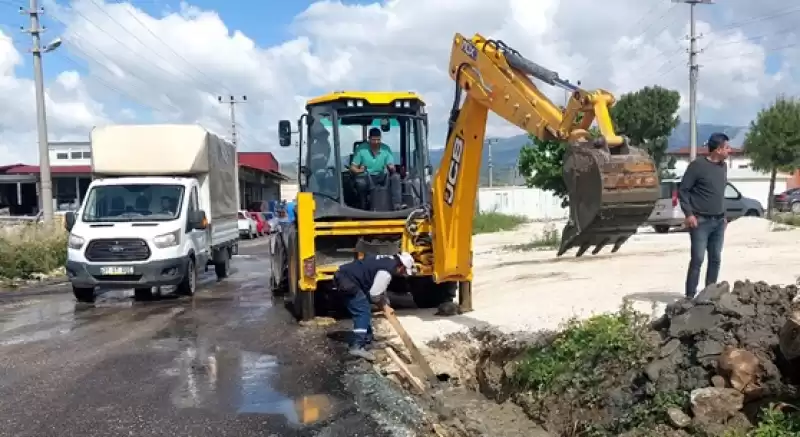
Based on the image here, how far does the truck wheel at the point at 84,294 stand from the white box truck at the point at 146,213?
0.06 feet

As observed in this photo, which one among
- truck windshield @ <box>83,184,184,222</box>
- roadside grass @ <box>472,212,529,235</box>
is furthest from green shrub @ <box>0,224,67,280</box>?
roadside grass @ <box>472,212,529,235</box>

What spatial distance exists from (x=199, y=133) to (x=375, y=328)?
7.11 m

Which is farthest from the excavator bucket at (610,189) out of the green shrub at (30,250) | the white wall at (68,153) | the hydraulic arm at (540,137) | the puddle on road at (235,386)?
the white wall at (68,153)

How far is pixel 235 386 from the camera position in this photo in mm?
7848

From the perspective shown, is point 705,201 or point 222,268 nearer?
point 705,201

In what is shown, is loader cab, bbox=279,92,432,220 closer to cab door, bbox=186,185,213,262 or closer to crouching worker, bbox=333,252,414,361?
crouching worker, bbox=333,252,414,361

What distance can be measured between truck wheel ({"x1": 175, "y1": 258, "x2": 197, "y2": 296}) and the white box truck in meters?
0.02

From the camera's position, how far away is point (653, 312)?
814 centimetres

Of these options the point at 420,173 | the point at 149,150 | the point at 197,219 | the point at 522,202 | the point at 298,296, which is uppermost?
the point at 149,150

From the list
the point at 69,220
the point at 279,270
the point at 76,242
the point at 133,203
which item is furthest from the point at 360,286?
the point at 69,220

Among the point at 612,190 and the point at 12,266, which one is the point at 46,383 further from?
the point at 12,266

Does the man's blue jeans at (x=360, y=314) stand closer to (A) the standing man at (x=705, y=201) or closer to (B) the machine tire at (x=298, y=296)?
(B) the machine tire at (x=298, y=296)

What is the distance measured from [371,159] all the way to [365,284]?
262 cm

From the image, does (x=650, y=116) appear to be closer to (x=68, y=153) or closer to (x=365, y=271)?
(x=68, y=153)
